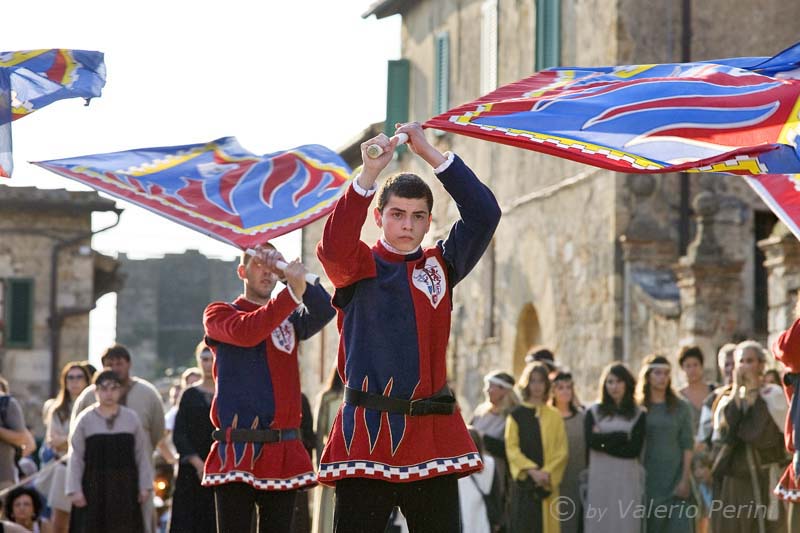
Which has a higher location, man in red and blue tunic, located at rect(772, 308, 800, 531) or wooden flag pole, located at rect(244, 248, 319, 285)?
wooden flag pole, located at rect(244, 248, 319, 285)

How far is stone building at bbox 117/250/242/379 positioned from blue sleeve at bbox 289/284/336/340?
63.3 m

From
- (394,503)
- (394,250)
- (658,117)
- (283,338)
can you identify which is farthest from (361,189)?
(283,338)

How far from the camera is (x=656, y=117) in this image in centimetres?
877

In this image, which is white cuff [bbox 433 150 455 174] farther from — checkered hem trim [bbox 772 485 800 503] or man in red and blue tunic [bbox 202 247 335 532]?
checkered hem trim [bbox 772 485 800 503]

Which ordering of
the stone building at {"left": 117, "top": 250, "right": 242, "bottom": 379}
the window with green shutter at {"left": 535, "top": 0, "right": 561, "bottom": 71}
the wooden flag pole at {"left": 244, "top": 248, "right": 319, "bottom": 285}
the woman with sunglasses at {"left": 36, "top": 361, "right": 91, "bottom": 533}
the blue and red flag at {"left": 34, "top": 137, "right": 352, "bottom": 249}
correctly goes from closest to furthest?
the wooden flag pole at {"left": 244, "top": 248, "right": 319, "bottom": 285}
the blue and red flag at {"left": 34, "top": 137, "right": 352, "bottom": 249}
the woman with sunglasses at {"left": 36, "top": 361, "right": 91, "bottom": 533}
the window with green shutter at {"left": 535, "top": 0, "right": 561, "bottom": 71}
the stone building at {"left": 117, "top": 250, "right": 242, "bottom": 379}

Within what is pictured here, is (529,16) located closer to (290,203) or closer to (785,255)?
(785,255)

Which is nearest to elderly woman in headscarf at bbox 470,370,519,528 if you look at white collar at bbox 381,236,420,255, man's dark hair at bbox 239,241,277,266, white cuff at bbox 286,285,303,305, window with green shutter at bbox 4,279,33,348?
man's dark hair at bbox 239,241,277,266

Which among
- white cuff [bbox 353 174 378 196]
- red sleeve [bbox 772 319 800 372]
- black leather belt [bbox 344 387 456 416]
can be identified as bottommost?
black leather belt [bbox 344 387 456 416]

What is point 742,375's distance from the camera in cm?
1271

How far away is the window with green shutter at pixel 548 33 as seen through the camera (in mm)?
22984

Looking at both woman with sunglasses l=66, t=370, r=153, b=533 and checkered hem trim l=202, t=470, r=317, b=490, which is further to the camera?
woman with sunglasses l=66, t=370, r=153, b=533

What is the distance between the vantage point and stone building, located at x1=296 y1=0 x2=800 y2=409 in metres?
18.3

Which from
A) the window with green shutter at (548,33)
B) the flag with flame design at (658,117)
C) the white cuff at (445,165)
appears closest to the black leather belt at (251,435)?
the flag with flame design at (658,117)

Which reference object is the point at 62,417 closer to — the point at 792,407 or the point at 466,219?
the point at 792,407
